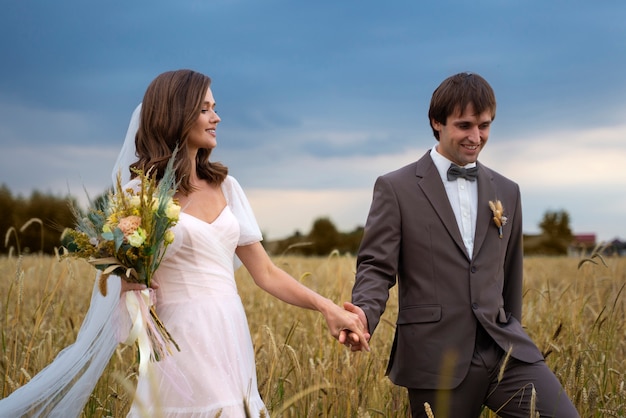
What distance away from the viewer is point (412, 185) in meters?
3.64

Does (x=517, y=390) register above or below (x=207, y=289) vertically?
below

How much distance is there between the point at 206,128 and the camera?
134 inches

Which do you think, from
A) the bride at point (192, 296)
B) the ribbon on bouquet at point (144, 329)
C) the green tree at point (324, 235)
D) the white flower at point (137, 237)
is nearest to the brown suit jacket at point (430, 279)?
the bride at point (192, 296)

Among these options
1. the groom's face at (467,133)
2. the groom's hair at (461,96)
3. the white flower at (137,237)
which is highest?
the groom's hair at (461,96)

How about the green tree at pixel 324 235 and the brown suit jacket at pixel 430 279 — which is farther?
the green tree at pixel 324 235

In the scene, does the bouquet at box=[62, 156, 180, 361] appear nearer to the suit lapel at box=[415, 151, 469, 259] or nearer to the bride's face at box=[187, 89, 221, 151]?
the bride's face at box=[187, 89, 221, 151]

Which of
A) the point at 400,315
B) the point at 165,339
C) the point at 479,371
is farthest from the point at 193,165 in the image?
the point at 479,371

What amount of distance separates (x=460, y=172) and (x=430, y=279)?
0.57 m

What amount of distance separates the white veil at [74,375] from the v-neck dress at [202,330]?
1.12ft

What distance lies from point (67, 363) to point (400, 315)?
1.55 m

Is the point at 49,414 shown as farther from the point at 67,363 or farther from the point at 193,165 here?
the point at 193,165

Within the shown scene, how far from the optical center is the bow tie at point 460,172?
3.63 metres

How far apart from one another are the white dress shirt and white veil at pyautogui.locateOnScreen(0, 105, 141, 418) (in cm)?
163

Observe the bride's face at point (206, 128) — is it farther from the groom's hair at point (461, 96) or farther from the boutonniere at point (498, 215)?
the boutonniere at point (498, 215)
